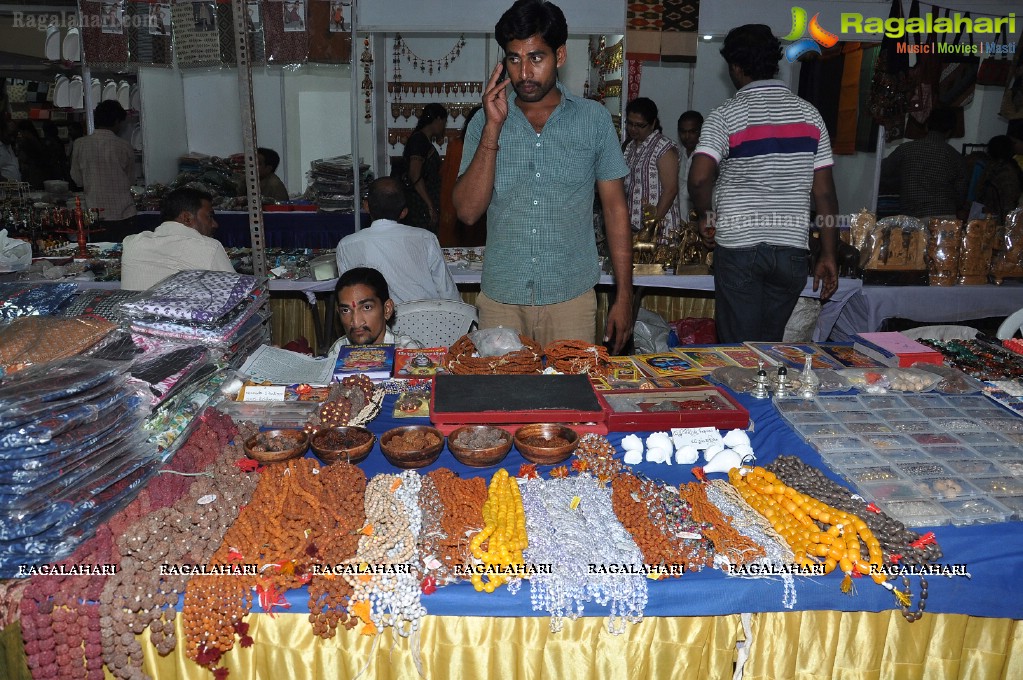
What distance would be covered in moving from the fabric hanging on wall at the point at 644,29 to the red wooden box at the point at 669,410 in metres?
4.09

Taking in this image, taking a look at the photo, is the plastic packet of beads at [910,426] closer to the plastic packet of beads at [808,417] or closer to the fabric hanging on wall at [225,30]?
the plastic packet of beads at [808,417]

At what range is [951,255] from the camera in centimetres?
452

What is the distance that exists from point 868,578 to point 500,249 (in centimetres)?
196

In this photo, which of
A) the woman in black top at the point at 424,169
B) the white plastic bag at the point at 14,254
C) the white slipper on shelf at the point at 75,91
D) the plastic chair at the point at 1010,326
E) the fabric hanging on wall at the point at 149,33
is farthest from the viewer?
the white slipper on shelf at the point at 75,91

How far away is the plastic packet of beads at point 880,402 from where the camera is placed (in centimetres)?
233

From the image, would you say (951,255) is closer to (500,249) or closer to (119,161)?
(500,249)

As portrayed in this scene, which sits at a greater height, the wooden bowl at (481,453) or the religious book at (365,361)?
the religious book at (365,361)

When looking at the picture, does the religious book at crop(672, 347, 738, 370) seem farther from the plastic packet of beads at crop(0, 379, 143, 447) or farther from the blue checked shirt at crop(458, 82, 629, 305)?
the plastic packet of beads at crop(0, 379, 143, 447)

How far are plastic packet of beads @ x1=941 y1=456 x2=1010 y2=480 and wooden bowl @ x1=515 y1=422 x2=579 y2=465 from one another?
3.37ft

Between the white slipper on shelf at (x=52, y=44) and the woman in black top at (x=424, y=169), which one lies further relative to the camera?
the white slipper on shelf at (x=52, y=44)

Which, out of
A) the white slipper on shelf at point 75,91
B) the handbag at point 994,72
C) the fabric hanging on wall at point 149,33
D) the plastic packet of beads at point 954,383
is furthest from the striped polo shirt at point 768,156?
the white slipper on shelf at point 75,91

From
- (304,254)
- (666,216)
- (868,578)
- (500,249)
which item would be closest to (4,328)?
(500,249)

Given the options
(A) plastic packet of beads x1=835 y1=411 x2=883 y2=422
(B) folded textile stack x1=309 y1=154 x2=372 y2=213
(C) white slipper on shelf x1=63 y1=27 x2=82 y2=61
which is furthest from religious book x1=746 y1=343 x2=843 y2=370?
(C) white slipper on shelf x1=63 y1=27 x2=82 y2=61

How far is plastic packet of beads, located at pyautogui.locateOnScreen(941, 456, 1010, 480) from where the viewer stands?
1.89 metres
